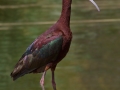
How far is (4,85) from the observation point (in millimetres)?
7699

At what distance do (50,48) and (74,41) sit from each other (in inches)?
174

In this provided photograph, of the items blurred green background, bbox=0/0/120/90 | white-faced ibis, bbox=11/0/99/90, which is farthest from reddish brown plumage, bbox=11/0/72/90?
blurred green background, bbox=0/0/120/90

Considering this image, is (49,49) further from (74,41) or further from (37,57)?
(74,41)

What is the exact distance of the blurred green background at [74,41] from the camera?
7.84 metres

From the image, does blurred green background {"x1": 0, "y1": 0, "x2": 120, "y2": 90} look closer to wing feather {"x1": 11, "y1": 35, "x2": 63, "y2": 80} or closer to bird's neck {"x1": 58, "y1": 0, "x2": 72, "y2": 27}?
wing feather {"x1": 11, "y1": 35, "x2": 63, "y2": 80}

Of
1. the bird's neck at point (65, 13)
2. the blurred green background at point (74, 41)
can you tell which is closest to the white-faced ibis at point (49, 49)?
Answer: the bird's neck at point (65, 13)

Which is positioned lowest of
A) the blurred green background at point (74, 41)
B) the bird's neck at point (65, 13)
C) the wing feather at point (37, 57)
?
the blurred green background at point (74, 41)

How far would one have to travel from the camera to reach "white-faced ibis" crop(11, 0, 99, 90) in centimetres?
620

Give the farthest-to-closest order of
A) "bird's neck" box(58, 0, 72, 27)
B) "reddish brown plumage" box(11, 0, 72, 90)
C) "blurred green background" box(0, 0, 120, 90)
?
"blurred green background" box(0, 0, 120, 90) → "bird's neck" box(58, 0, 72, 27) → "reddish brown plumage" box(11, 0, 72, 90)

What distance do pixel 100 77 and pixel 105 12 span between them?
6040 mm

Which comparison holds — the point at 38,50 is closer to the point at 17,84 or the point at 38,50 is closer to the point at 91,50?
the point at 17,84

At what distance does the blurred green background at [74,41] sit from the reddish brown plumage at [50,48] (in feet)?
3.80

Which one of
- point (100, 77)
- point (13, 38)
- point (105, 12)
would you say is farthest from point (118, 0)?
point (100, 77)

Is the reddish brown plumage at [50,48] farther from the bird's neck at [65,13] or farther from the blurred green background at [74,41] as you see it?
the blurred green background at [74,41]
